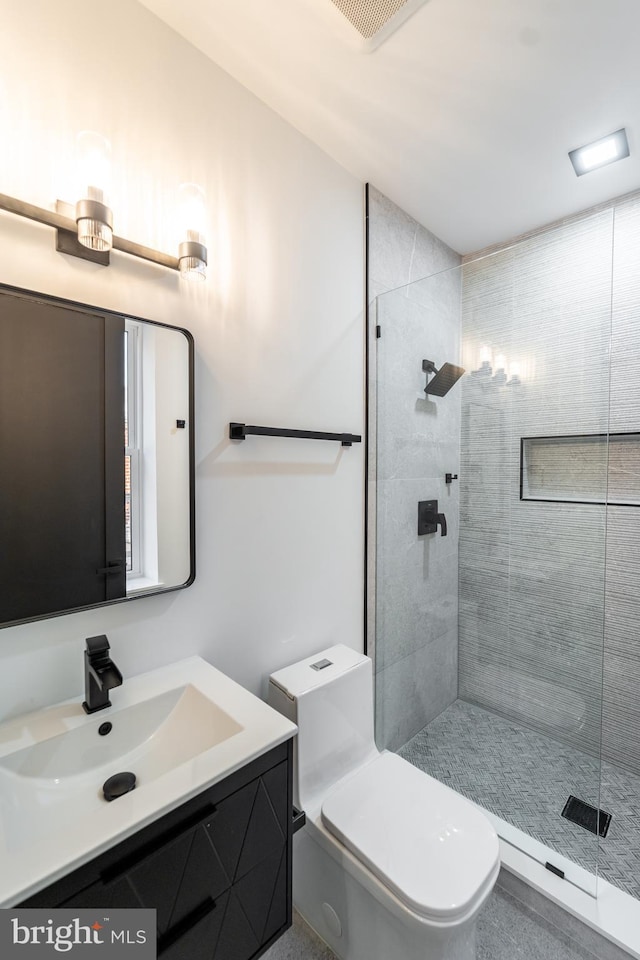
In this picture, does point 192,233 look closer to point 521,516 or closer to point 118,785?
point 118,785

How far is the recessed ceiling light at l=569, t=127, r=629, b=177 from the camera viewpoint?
1.58 metres

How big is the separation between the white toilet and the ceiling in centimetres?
193

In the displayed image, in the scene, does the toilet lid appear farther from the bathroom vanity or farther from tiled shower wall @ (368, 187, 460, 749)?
tiled shower wall @ (368, 187, 460, 749)

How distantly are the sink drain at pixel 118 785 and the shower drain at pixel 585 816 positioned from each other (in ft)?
5.29

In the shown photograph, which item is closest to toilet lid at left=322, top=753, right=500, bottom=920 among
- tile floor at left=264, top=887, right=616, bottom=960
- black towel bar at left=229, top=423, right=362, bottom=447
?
tile floor at left=264, top=887, right=616, bottom=960

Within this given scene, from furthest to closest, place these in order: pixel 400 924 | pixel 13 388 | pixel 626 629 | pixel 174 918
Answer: pixel 626 629 → pixel 400 924 → pixel 13 388 → pixel 174 918

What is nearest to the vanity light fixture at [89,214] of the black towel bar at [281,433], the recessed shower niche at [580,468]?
the black towel bar at [281,433]

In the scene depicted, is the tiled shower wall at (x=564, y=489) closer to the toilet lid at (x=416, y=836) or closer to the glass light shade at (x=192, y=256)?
the toilet lid at (x=416, y=836)

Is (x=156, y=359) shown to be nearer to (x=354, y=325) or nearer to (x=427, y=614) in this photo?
(x=354, y=325)

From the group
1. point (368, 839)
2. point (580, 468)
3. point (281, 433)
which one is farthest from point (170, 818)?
point (580, 468)

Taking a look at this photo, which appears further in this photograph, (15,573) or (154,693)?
(154,693)

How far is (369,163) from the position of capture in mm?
1713

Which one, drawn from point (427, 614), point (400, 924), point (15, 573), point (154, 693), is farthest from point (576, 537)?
point (15, 573)

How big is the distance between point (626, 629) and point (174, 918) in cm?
207
